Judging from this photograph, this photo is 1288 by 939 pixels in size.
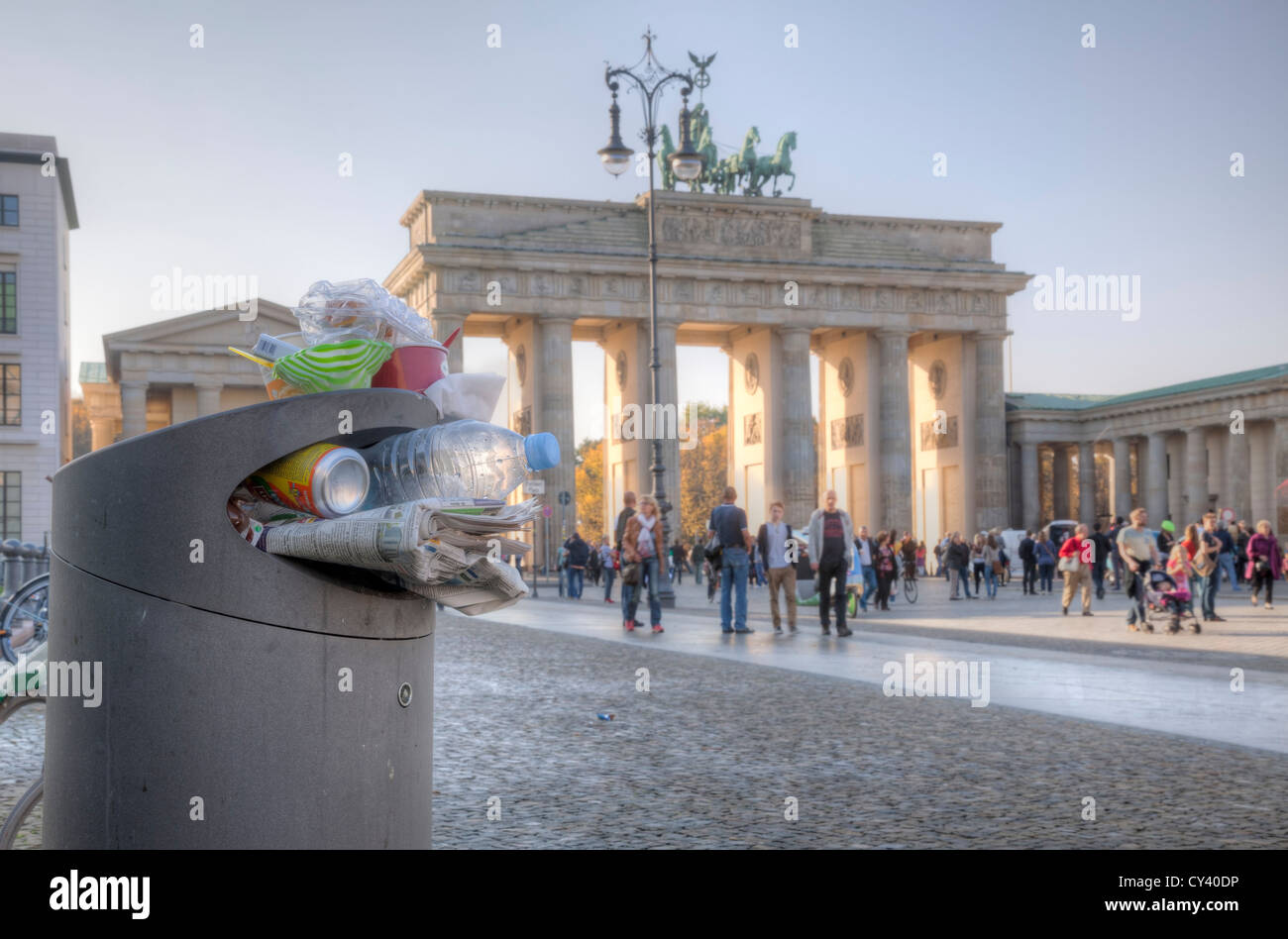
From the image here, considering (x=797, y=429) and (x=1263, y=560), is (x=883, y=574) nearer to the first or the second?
(x=1263, y=560)

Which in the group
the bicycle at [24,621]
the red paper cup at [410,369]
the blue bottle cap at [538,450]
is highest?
the red paper cup at [410,369]

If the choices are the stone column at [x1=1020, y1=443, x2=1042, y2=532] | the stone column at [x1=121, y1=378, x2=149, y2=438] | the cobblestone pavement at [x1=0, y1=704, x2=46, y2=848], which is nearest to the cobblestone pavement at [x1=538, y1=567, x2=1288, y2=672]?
the cobblestone pavement at [x1=0, y1=704, x2=46, y2=848]

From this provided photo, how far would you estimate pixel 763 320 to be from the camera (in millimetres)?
60438

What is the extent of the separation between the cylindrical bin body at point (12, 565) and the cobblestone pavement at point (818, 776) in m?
5.93

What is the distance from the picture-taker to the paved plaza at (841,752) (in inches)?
181

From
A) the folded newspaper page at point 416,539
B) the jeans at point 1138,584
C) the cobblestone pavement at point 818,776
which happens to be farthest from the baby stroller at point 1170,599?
the folded newspaper page at point 416,539

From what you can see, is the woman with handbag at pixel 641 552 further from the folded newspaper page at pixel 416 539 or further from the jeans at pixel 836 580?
the folded newspaper page at pixel 416 539

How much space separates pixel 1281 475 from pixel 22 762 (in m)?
51.6

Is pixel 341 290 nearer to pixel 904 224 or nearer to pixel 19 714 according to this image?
pixel 19 714

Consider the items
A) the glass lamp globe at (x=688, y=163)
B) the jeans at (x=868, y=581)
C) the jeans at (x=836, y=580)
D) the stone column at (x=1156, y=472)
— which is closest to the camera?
the jeans at (x=836, y=580)

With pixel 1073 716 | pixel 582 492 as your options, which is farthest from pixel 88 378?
pixel 1073 716

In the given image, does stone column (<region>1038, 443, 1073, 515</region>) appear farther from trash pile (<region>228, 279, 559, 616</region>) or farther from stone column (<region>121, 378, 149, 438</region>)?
trash pile (<region>228, 279, 559, 616</region>)

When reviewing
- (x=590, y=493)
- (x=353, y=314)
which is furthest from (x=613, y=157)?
(x=590, y=493)
